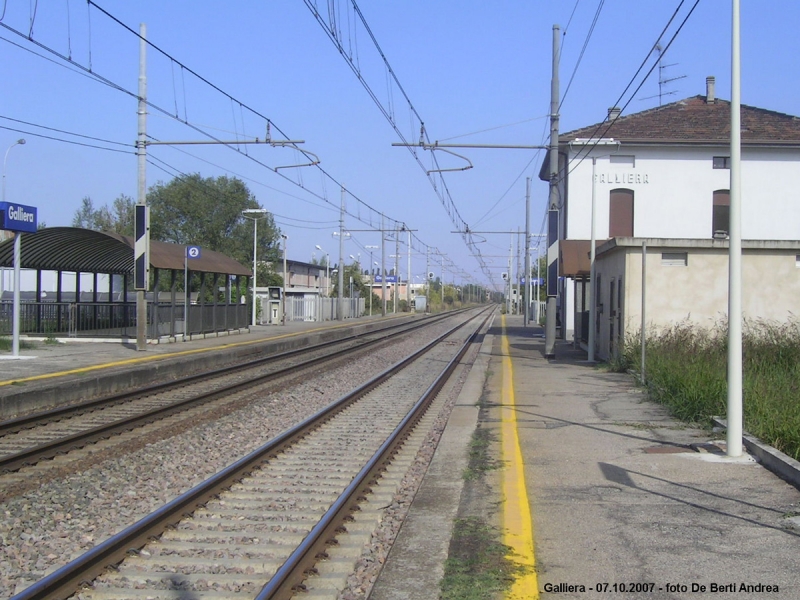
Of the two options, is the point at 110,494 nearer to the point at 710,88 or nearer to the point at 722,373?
the point at 722,373

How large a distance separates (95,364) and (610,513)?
49.7 feet

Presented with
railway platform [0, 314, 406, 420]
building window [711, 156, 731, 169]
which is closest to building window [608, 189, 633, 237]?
building window [711, 156, 731, 169]

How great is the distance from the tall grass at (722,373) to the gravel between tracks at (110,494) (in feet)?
19.0

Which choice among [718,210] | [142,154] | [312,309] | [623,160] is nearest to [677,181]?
[718,210]

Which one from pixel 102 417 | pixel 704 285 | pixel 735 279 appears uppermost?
pixel 704 285

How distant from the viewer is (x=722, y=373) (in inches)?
482

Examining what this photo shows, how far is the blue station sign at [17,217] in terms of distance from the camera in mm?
18291

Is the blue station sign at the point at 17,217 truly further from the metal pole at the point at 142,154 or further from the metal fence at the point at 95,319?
the metal fence at the point at 95,319

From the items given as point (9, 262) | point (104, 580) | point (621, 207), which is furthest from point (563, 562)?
point (621, 207)

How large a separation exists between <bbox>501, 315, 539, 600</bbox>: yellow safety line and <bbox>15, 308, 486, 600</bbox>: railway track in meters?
1.25

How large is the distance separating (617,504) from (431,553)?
6.30ft

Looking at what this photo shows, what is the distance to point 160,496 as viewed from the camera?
7.69 m

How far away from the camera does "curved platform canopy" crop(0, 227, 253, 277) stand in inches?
980

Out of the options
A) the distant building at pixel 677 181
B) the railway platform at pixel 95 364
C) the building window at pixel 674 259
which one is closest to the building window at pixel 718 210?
the distant building at pixel 677 181
